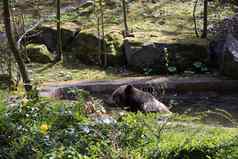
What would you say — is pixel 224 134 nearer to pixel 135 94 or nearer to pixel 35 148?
pixel 35 148

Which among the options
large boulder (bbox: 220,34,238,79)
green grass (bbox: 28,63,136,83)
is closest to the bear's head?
green grass (bbox: 28,63,136,83)

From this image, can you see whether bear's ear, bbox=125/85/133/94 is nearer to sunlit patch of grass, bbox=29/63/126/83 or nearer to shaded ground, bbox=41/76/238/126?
shaded ground, bbox=41/76/238/126

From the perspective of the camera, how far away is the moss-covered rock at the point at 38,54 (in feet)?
44.7

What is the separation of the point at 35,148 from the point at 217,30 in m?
10.2

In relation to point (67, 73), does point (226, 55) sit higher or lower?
higher

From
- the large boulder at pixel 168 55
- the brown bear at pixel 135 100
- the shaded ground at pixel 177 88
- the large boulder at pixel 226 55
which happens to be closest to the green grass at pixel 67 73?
the large boulder at pixel 168 55

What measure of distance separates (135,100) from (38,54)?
14.5ft

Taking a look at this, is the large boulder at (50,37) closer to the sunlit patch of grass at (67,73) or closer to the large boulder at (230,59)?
the sunlit patch of grass at (67,73)

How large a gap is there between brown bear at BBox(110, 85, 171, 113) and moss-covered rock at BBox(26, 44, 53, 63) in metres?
3.66

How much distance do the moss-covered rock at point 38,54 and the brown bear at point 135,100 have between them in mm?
3662

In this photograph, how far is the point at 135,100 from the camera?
9.88m

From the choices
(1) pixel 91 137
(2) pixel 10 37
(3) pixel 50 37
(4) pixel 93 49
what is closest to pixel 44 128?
(1) pixel 91 137

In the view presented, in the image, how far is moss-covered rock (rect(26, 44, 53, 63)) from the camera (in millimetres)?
13617

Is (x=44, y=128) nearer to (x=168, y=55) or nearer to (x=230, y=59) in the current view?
(x=230, y=59)
